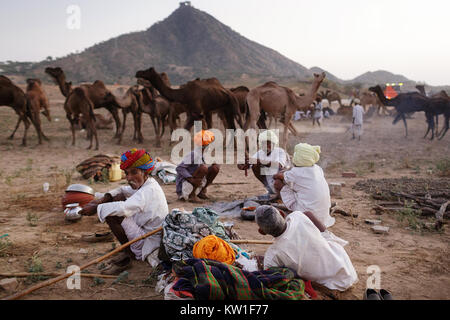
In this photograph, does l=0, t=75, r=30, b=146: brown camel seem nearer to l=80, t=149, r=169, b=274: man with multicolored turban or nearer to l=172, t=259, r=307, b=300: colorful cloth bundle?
l=80, t=149, r=169, b=274: man with multicolored turban

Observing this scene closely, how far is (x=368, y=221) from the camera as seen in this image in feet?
→ 18.0

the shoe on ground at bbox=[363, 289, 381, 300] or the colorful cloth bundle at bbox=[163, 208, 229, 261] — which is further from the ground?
the colorful cloth bundle at bbox=[163, 208, 229, 261]

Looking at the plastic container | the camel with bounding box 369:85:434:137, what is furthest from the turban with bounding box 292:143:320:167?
the camel with bounding box 369:85:434:137

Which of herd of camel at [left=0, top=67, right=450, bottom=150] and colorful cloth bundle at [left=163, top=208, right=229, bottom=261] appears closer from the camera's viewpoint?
colorful cloth bundle at [left=163, top=208, right=229, bottom=261]

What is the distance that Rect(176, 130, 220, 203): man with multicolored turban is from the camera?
638 cm

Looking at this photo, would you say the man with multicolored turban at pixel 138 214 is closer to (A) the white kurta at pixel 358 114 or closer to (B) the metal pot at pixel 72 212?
(B) the metal pot at pixel 72 212

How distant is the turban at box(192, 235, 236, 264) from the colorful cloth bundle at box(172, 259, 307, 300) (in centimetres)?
19

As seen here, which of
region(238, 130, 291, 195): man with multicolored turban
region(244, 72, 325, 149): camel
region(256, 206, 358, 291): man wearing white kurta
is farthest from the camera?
region(244, 72, 325, 149): camel

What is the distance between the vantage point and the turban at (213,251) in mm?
3283

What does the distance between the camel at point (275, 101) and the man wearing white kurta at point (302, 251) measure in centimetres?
904

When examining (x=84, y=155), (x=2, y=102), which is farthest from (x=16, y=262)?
(x=2, y=102)

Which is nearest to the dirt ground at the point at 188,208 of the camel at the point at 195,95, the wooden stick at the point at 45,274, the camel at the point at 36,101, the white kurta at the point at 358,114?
the wooden stick at the point at 45,274

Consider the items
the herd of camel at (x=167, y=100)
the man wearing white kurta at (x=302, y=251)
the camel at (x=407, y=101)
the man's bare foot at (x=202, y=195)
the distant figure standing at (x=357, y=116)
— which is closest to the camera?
the man wearing white kurta at (x=302, y=251)
